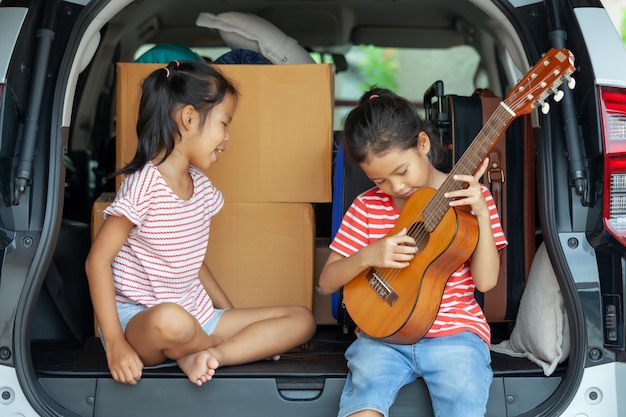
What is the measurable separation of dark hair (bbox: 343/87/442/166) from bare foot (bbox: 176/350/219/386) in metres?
0.65

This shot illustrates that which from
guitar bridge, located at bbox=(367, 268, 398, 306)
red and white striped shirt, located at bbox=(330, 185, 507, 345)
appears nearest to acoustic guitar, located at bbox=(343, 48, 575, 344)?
guitar bridge, located at bbox=(367, 268, 398, 306)

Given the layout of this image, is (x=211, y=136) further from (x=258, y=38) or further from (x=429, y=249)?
(x=258, y=38)

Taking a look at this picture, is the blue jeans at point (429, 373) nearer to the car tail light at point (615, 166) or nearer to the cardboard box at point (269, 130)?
the car tail light at point (615, 166)

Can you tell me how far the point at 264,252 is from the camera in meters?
2.76

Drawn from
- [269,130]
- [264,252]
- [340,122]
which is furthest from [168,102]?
[340,122]

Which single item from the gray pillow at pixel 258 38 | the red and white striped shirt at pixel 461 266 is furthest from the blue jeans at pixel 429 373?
the gray pillow at pixel 258 38

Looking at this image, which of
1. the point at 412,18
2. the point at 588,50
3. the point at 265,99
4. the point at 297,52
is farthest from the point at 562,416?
the point at 412,18

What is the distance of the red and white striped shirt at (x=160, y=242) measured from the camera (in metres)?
2.42

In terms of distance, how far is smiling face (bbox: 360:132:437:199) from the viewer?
2332mm

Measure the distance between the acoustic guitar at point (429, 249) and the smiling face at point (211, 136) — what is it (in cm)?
55

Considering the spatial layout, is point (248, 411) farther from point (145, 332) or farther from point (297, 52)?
point (297, 52)

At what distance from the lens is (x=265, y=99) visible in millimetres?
2771

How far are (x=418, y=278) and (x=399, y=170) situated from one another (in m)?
0.29

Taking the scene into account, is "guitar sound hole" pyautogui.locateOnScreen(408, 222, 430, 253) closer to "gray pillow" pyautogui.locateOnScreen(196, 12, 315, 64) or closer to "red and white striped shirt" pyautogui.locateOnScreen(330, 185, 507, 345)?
"red and white striped shirt" pyautogui.locateOnScreen(330, 185, 507, 345)
